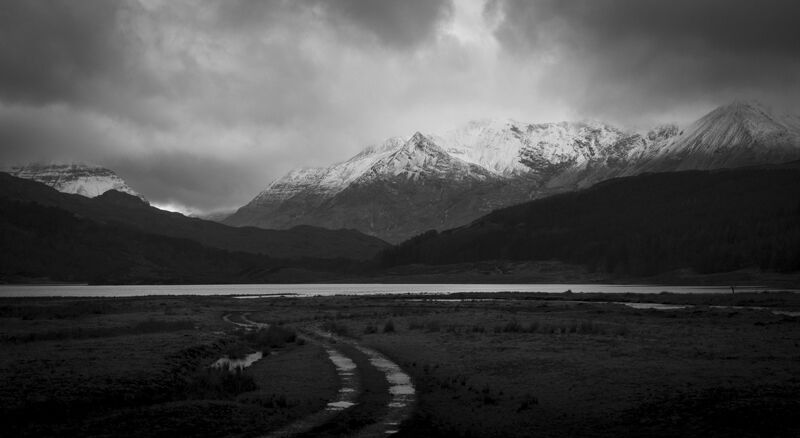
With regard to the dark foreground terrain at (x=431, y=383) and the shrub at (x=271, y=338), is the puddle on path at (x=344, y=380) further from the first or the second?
the shrub at (x=271, y=338)

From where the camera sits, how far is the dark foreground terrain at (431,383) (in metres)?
25.3

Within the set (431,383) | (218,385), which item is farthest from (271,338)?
(431,383)

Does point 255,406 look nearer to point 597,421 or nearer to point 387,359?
point 597,421

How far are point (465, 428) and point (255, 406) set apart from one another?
871cm

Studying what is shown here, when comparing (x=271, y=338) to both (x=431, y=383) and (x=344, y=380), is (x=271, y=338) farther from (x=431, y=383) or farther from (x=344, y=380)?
(x=431, y=383)

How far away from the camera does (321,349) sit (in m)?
53.2

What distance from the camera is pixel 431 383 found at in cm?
3603

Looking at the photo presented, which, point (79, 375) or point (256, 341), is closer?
point (79, 375)

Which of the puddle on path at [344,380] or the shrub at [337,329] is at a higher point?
the shrub at [337,329]

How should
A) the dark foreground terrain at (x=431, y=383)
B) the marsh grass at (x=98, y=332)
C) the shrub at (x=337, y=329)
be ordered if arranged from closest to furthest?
1. the dark foreground terrain at (x=431, y=383)
2. the marsh grass at (x=98, y=332)
3. the shrub at (x=337, y=329)

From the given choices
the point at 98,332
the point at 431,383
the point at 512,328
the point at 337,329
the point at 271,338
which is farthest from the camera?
the point at 337,329

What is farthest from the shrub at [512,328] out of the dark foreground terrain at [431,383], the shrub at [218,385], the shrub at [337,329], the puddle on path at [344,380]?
the shrub at [218,385]

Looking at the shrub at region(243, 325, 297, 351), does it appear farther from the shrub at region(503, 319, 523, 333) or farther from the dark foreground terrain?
the shrub at region(503, 319, 523, 333)

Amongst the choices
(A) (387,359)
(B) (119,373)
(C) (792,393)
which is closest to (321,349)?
(A) (387,359)
